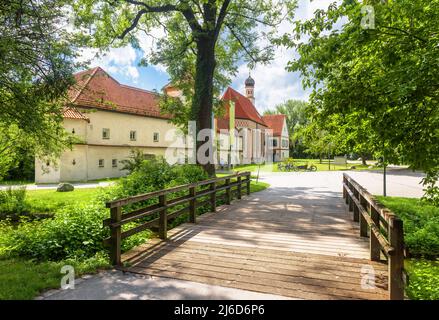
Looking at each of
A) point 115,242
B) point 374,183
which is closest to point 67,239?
point 115,242

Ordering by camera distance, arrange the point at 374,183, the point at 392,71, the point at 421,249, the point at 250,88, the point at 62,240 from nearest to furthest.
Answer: the point at 392,71 → the point at 62,240 → the point at 421,249 → the point at 374,183 → the point at 250,88

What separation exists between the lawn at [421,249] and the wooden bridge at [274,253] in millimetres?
530

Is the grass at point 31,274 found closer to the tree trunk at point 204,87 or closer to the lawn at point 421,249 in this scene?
the lawn at point 421,249

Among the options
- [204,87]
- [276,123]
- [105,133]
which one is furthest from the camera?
[276,123]

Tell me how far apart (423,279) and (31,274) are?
6.04 m

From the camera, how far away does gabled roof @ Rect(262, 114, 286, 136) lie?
212ft

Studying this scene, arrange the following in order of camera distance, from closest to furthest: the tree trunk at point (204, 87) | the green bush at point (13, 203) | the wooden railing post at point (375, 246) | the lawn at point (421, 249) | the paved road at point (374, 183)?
the lawn at point (421, 249), the wooden railing post at point (375, 246), the green bush at point (13, 203), the tree trunk at point (204, 87), the paved road at point (374, 183)

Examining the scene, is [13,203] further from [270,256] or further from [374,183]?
[374,183]

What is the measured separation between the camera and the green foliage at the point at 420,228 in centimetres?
673

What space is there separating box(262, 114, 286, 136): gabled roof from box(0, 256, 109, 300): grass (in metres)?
61.0

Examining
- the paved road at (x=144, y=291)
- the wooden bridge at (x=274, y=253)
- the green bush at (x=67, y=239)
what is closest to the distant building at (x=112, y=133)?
the green bush at (x=67, y=239)

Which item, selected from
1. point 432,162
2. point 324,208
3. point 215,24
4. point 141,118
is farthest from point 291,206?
point 141,118

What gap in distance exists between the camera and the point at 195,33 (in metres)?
14.3
